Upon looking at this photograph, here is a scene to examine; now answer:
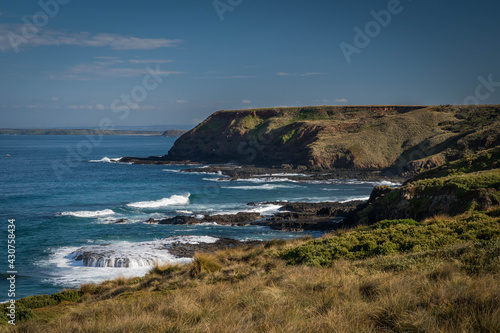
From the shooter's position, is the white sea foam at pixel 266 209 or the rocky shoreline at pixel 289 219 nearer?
the rocky shoreline at pixel 289 219

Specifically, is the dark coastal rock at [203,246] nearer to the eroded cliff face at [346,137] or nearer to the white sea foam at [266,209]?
the white sea foam at [266,209]

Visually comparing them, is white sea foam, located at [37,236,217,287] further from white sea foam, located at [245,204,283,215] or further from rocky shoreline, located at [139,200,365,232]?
white sea foam, located at [245,204,283,215]

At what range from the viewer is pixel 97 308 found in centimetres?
730

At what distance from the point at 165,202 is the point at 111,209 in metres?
6.65

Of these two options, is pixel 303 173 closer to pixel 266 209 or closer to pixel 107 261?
pixel 266 209

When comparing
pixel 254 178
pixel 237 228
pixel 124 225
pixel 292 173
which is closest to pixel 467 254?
pixel 237 228

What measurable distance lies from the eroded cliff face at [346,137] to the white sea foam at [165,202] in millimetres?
33560

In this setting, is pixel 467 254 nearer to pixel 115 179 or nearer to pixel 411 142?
pixel 115 179

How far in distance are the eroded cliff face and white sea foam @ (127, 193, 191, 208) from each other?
110 feet

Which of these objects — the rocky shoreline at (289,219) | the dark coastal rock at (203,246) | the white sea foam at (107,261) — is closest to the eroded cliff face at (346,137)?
the rocky shoreline at (289,219)

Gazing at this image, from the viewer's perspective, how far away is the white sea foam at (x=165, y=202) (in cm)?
4231

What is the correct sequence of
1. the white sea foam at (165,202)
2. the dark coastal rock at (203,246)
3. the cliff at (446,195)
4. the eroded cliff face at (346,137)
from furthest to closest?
1. the eroded cliff face at (346,137)
2. the white sea foam at (165,202)
3. the dark coastal rock at (203,246)
4. the cliff at (446,195)

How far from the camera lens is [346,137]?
8019 centimetres

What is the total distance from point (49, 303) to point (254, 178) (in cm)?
5325
